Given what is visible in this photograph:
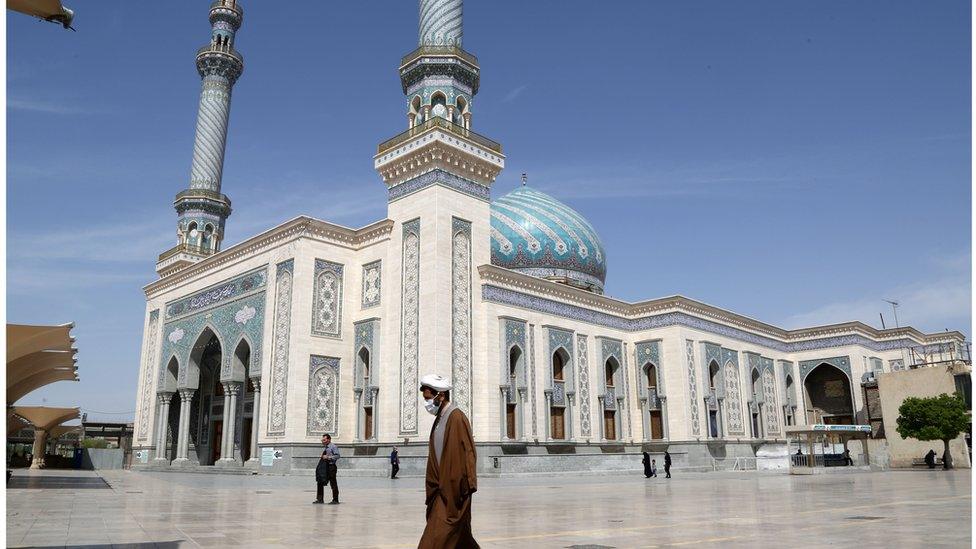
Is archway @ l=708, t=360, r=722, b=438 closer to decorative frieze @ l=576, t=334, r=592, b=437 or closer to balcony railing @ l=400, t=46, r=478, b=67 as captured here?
decorative frieze @ l=576, t=334, r=592, b=437

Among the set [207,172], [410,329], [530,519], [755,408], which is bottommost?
[530,519]

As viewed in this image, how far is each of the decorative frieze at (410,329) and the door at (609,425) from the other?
778cm

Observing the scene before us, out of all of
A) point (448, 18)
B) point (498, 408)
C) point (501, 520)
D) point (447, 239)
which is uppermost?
point (448, 18)

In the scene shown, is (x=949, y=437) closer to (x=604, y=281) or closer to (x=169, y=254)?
(x=604, y=281)

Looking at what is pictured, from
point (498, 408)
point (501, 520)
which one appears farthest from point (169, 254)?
point (501, 520)

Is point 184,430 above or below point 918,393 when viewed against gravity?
below

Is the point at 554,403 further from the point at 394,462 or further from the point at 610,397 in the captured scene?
the point at 394,462

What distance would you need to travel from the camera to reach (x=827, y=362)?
101 feet

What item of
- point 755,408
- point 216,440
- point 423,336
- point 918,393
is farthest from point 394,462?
point 918,393

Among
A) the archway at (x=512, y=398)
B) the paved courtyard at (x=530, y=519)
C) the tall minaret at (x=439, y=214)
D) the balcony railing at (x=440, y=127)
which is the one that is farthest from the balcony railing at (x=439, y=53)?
the paved courtyard at (x=530, y=519)

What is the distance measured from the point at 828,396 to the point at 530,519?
2744cm

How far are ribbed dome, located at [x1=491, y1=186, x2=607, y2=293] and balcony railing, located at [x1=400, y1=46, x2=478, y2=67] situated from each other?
8093mm

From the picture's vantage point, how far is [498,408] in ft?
66.6

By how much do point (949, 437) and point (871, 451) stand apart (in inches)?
92.9
